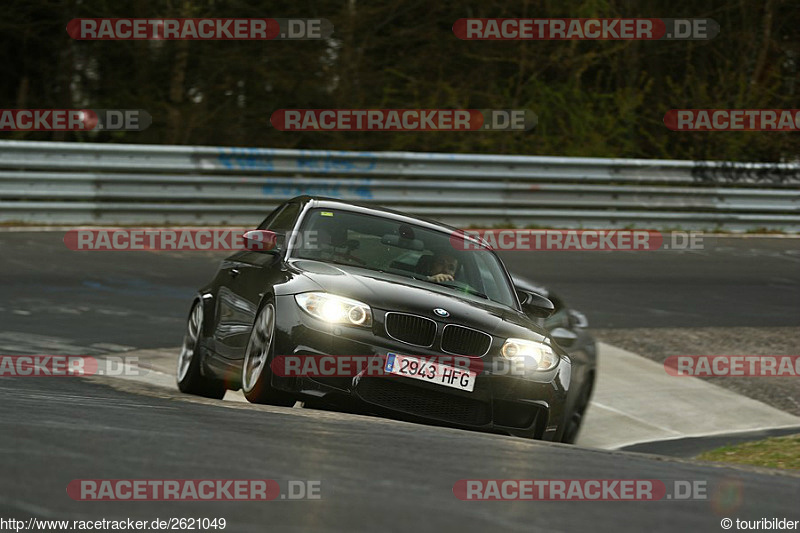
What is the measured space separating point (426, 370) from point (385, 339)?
28 cm

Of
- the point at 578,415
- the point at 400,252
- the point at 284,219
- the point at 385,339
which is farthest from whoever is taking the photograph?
the point at 578,415

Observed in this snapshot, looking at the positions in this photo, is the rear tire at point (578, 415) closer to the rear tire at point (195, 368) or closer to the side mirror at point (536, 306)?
the side mirror at point (536, 306)

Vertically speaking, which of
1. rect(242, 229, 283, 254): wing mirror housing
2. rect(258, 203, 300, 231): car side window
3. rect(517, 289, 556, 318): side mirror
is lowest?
rect(517, 289, 556, 318): side mirror

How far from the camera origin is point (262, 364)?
7488mm

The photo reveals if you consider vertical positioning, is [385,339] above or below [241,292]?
below

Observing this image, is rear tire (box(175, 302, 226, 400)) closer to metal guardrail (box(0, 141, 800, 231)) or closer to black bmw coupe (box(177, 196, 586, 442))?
black bmw coupe (box(177, 196, 586, 442))

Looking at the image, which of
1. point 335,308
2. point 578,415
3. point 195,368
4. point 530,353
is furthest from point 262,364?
point 578,415

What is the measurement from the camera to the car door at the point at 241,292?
26.3 feet

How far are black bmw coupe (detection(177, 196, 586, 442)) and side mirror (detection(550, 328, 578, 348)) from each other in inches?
45.5

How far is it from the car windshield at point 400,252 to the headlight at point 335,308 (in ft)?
2.67

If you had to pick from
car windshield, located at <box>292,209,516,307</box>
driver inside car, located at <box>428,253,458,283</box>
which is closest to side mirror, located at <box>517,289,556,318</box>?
car windshield, located at <box>292,209,516,307</box>

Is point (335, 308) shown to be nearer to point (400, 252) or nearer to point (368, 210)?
point (400, 252)

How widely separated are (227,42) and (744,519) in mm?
18627

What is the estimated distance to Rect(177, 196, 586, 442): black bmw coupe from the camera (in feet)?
23.9
